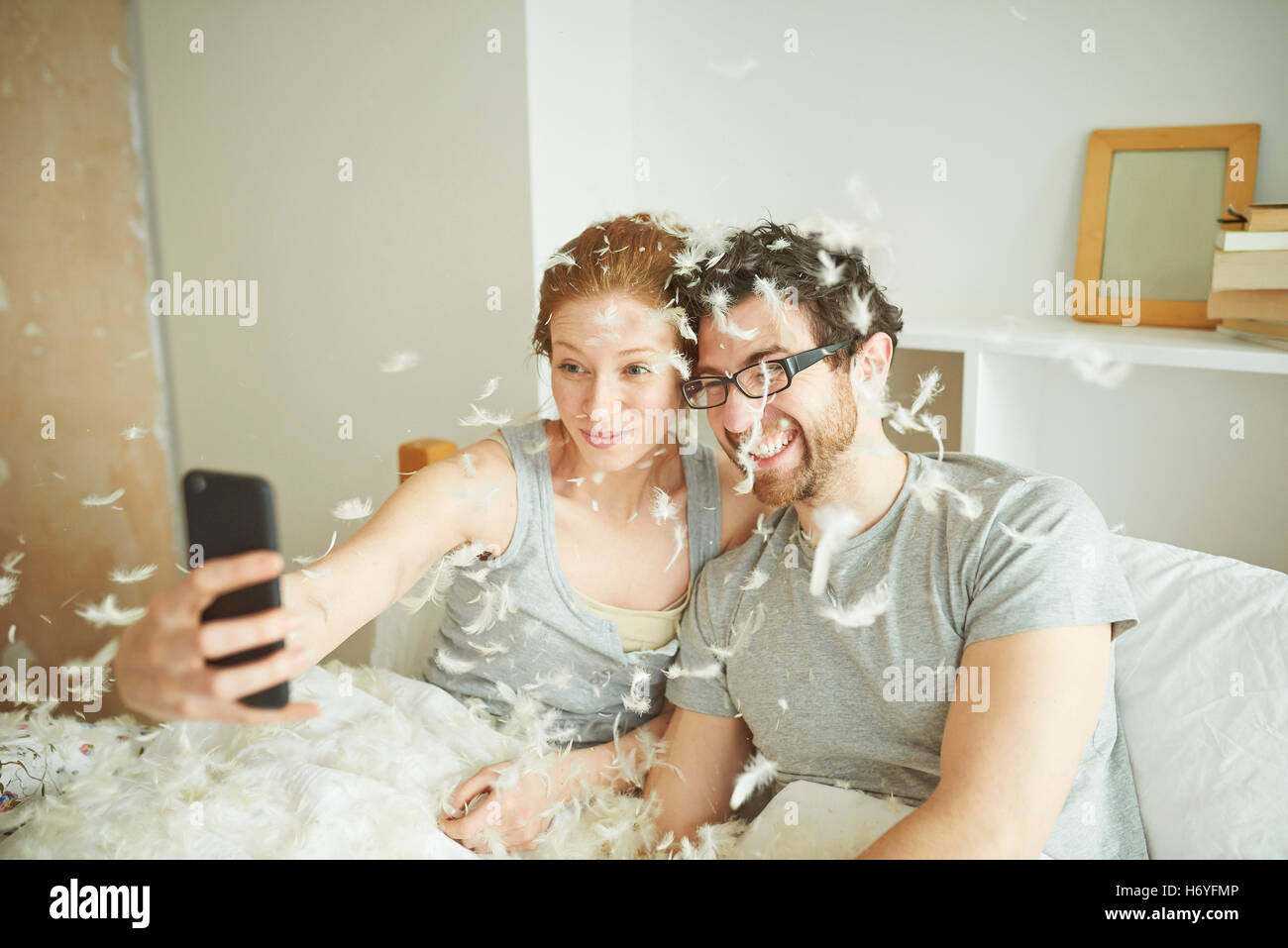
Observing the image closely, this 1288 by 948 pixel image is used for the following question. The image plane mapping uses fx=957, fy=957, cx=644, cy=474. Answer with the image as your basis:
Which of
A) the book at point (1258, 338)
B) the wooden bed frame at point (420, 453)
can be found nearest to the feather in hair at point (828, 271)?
the book at point (1258, 338)

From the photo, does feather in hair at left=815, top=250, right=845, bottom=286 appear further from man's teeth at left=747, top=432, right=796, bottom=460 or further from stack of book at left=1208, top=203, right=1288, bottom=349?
stack of book at left=1208, top=203, right=1288, bottom=349

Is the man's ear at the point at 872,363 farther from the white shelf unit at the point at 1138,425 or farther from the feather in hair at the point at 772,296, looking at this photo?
the white shelf unit at the point at 1138,425

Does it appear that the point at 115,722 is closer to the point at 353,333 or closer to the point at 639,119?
the point at 353,333

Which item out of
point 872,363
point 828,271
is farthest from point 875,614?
point 828,271

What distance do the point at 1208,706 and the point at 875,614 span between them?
0.40m

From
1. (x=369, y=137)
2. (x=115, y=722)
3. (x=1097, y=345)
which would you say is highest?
(x=369, y=137)

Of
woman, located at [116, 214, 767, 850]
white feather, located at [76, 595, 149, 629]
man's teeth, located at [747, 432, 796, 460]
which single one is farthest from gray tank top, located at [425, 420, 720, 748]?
white feather, located at [76, 595, 149, 629]

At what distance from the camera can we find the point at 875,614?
1194 millimetres

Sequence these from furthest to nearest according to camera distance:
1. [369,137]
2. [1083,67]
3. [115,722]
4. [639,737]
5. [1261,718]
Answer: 1. [369,137]
2. [1083,67]
3. [115,722]
4. [639,737]
5. [1261,718]

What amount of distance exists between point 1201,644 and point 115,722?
159 cm

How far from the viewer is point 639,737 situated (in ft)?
4.64

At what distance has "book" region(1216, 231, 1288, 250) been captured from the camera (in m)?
1.38

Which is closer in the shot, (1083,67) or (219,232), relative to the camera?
(1083,67)
